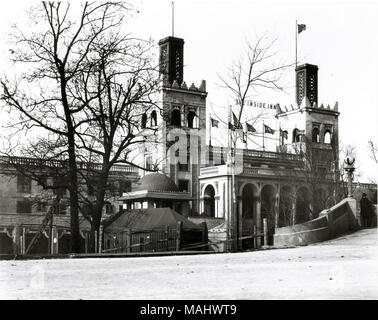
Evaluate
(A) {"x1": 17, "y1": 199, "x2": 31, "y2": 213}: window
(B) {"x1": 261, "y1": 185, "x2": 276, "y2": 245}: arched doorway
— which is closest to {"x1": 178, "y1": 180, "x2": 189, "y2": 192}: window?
(B) {"x1": 261, "y1": 185, "x2": 276, "y2": 245}: arched doorway

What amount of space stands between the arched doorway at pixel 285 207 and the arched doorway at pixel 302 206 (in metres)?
0.93

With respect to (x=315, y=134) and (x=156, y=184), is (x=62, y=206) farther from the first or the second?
(x=315, y=134)

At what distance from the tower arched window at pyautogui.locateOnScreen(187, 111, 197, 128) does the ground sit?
6578cm

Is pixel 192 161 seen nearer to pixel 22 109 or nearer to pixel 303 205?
pixel 303 205

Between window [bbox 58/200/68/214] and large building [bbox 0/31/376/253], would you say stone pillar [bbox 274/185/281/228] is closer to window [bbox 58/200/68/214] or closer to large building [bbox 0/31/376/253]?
large building [bbox 0/31/376/253]

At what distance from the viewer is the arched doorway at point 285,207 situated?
248 feet

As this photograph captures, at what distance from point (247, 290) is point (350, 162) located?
19426 mm

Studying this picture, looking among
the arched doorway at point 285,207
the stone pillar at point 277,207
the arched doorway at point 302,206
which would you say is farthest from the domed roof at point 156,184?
the arched doorway at point 285,207

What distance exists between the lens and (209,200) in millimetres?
80875

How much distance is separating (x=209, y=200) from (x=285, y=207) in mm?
9281

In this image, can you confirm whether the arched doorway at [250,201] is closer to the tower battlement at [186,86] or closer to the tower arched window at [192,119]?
the tower arched window at [192,119]
